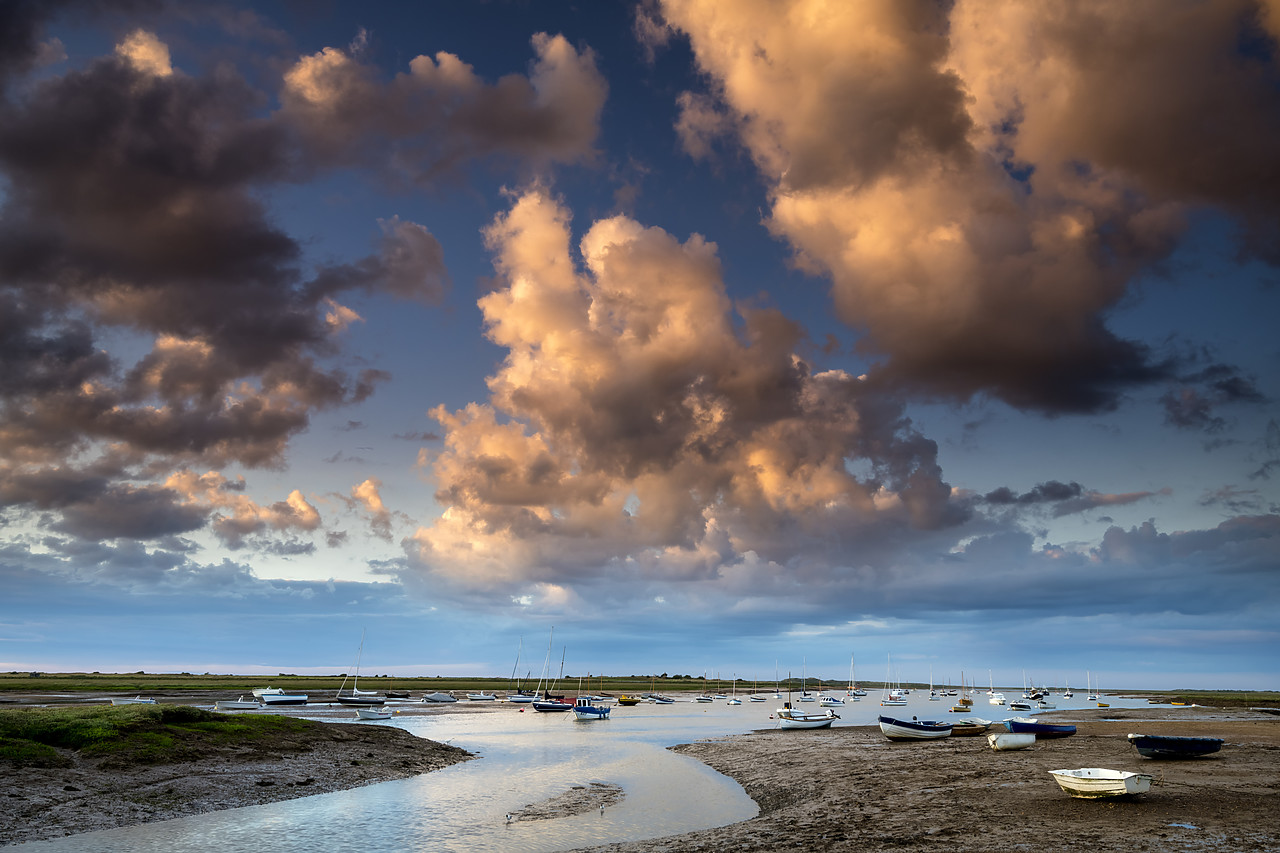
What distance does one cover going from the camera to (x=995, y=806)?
27734 mm

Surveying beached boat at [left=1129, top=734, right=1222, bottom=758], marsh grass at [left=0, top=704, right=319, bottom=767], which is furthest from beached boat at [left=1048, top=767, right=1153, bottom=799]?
marsh grass at [left=0, top=704, right=319, bottom=767]

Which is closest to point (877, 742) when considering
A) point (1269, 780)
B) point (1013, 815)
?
point (1269, 780)

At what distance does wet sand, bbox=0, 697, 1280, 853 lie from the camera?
75.7 feet

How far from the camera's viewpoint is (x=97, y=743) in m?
36.1

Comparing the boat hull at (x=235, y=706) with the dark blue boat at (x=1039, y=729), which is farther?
the boat hull at (x=235, y=706)

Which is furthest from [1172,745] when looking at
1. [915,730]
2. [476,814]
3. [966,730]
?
[476,814]

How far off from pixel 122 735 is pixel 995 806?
40.9m

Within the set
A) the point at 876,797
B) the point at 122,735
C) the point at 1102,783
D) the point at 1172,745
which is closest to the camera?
the point at 1102,783

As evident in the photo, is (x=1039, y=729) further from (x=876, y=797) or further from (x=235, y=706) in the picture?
(x=235, y=706)

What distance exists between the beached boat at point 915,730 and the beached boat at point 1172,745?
22159 mm

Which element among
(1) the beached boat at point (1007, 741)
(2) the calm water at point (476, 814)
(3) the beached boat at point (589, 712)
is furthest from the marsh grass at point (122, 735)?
(3) the beached boat at point (589, 712)

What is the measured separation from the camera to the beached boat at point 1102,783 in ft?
86.0

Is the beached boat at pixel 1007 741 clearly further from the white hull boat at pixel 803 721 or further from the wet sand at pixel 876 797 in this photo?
the white hull boat at pixel 803 721

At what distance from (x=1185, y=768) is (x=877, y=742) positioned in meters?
29.2
